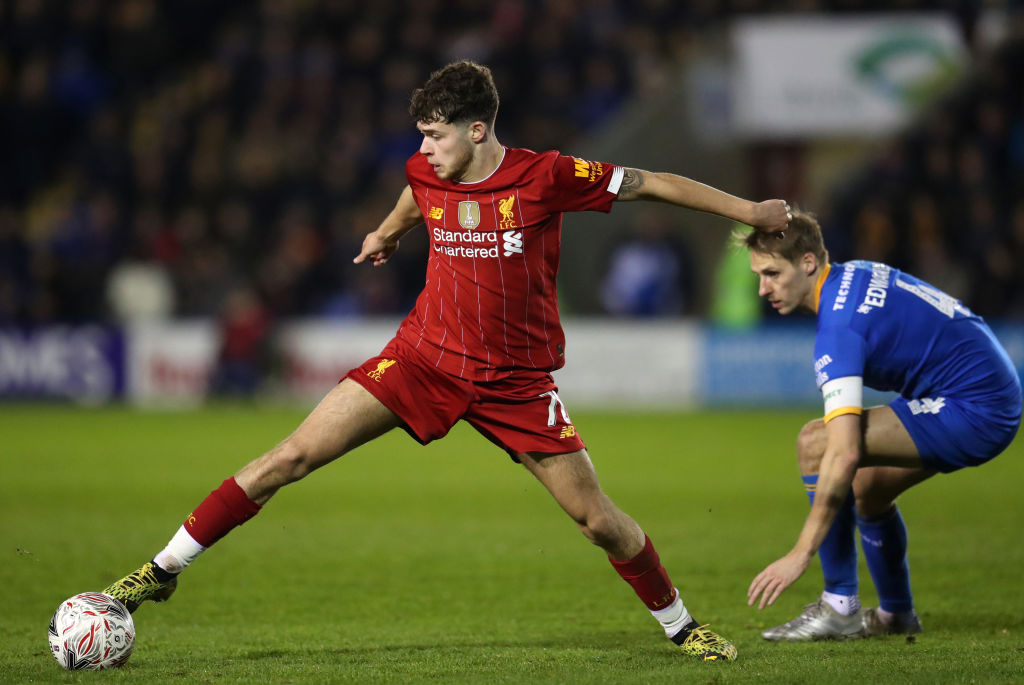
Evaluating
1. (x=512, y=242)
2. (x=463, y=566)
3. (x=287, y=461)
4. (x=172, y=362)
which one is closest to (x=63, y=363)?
(x=172, y=362)

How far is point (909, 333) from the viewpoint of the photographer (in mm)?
5402

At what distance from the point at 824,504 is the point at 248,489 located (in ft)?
7.05

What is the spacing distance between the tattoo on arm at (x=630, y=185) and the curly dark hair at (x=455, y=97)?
56 cm

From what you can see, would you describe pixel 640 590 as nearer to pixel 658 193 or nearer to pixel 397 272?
pixel 658 193

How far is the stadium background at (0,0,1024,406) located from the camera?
16359mm

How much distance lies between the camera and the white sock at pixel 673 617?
17.6ft

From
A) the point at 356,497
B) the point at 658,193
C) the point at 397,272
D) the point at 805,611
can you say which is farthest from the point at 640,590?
the point at 397,272

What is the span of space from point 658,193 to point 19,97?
57.0ft

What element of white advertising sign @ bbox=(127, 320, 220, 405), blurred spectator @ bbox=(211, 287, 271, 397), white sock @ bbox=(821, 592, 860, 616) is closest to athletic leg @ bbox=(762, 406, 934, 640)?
white sock @ bbox=(821, 592, 860, 616)

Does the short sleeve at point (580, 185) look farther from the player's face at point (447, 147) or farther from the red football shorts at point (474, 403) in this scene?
A: the red football shorts at point (474, 403)

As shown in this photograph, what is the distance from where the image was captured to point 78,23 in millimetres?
21484

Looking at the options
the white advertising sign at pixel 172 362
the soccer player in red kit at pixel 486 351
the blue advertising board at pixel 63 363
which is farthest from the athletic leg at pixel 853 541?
the blue advertising board at pixel 63 363

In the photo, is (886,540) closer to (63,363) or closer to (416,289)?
(416,289)

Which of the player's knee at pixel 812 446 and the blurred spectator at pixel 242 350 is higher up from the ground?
the player's knee at pixel 812 446
